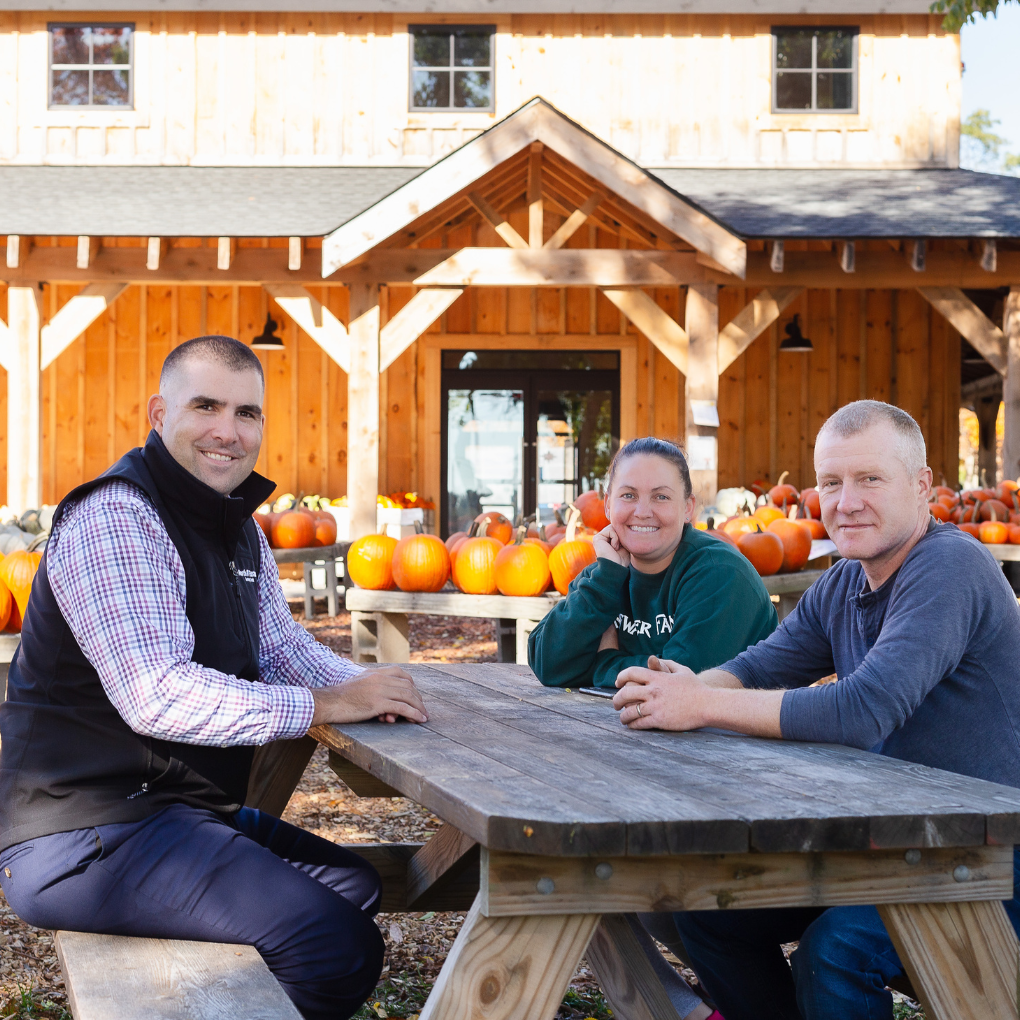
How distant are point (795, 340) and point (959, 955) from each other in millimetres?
11883

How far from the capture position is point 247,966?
2.00 metres

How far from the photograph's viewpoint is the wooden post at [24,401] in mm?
10859

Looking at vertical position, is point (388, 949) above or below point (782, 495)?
below

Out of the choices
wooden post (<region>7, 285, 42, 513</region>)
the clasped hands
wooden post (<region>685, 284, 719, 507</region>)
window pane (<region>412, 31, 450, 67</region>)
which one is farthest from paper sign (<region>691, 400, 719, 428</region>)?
the clasped hands

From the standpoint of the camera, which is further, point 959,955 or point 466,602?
point 466,602

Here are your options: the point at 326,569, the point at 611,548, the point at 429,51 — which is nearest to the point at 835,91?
the point at 429,51

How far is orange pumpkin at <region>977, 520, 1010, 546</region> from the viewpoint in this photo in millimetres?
8398

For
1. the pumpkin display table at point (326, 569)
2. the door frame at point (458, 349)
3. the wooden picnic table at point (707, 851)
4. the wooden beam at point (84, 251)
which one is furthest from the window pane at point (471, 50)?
the wooden picnic table at point (707, 851)

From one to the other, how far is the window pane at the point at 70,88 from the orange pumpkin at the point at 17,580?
9913 millimetres

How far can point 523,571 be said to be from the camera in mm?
5684

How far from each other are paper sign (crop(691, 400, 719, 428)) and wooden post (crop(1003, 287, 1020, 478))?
268 centimetres

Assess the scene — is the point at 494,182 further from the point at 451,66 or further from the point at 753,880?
the point at 753,880

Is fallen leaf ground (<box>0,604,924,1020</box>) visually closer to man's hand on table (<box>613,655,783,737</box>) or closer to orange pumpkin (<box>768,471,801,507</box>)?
man's hand on table (<box>613,655,783,737</box>)

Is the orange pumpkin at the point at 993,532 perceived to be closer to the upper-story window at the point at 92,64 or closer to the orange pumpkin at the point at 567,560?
the orange pumpkin at the point at 567,560
